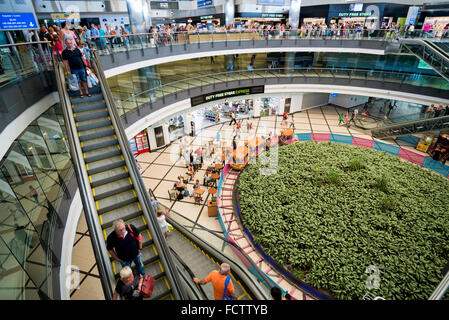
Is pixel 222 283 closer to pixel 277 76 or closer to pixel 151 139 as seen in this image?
pixel 151 139

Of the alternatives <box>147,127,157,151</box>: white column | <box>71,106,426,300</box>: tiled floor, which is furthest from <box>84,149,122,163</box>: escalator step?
<box>147,127,157,151</box>: white column

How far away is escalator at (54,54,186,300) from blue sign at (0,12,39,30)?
102 inches

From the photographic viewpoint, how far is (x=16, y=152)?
6594 millimetres

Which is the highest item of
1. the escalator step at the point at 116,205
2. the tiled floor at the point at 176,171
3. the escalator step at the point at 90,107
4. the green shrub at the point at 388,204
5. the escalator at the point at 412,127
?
the escalator step at the point at 90,107

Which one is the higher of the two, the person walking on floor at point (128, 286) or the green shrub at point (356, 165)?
the person walking on floor at point (128, 286)

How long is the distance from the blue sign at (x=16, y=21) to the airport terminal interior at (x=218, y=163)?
37 millimetres

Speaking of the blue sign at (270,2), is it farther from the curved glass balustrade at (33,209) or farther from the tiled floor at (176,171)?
the curved glass balustrade at (33,209)

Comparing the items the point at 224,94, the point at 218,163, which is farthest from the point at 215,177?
the point at 224,94

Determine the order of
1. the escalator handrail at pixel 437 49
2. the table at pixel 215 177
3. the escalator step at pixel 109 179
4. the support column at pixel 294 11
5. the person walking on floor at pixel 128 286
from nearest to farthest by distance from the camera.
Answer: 1. the person walking on floor at pixel 128 286
2. the escalator step at pixel 109 179
3. the table at pixel 215 177
4. the escalator handrail at pixel 437 49
5. the support column at pixel 294 11

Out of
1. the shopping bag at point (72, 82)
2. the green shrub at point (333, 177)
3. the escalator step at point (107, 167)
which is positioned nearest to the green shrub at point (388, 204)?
the green shrub at point (333, 177)

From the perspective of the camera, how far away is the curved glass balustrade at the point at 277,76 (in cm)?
1170

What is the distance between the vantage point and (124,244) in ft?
11.9
